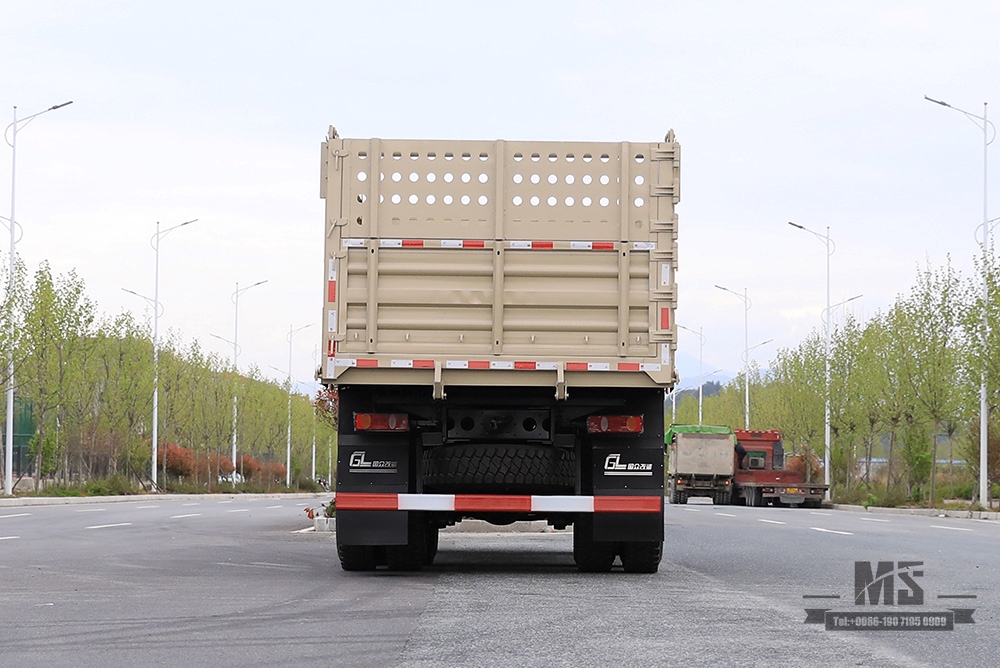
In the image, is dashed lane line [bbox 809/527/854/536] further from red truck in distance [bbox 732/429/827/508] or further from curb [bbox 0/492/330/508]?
red truck in distance [bbox 732/429/827/508]

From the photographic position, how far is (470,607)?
1137 centimetres

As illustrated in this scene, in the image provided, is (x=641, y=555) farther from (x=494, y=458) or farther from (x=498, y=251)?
(x=498, y=251)

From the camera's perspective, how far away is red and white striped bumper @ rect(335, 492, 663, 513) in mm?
13828

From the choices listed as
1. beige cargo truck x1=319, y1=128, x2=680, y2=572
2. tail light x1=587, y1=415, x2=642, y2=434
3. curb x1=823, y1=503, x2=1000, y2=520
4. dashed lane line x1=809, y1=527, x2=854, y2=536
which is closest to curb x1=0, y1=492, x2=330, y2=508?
dashed lane line x1=809, y1=527, x2=854, y2=536

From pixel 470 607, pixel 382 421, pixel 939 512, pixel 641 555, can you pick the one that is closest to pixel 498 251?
pixel 382 421

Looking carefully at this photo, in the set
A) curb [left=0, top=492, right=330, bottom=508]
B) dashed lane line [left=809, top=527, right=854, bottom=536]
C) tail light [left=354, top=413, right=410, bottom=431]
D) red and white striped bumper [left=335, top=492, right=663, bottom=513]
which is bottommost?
curb [left=0, top=492, right=330, bottom=508]

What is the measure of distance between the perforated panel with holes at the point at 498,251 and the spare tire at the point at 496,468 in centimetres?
107

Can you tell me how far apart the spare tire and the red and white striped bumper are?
6.1 inches

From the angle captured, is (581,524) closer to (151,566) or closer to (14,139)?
(151,566)

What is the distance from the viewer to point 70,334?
51312mm

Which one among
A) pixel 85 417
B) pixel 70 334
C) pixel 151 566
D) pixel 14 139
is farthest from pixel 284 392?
pixel 151 566

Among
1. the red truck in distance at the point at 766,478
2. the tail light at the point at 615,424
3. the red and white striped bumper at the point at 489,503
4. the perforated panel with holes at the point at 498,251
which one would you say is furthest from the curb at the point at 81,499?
the tail light at the point at 615,424

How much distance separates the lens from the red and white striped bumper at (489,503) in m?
13.8

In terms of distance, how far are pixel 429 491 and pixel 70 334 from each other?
3963 centimetres
